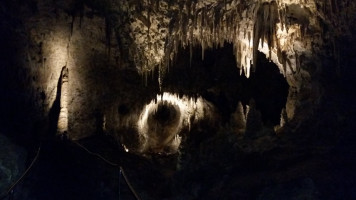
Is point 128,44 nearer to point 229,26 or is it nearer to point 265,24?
point 229,26

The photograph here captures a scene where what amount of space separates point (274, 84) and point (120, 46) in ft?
20.7

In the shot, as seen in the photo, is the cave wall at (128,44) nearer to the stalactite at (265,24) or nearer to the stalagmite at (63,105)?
the stalactite at (265,24)

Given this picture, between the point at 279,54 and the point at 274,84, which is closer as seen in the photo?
the point at 279,54

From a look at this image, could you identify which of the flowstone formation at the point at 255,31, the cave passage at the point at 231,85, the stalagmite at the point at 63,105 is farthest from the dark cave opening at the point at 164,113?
the stalagmite at the point at 63,105

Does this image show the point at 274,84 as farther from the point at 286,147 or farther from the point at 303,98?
the point at 286,147

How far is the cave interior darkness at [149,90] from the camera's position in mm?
8875

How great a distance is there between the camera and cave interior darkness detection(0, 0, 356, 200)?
8.88 meters

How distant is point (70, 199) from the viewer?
895 centimetres

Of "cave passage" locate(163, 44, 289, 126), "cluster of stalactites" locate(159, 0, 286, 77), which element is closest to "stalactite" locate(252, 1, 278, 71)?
"cluster of stalactites" locate(159, 0, 286, 77)

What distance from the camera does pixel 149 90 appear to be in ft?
42.8

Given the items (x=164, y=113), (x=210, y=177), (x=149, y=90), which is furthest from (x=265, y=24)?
(x=164, y=113)

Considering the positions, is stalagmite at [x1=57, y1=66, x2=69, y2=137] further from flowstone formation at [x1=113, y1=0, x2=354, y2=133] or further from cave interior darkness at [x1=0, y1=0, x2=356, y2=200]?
flowstone formation at [x1=113, y1=0, x2=354, y2=133]

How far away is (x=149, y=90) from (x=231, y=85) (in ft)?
11.8

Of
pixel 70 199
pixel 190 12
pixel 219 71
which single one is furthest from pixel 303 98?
pixel 70 199
